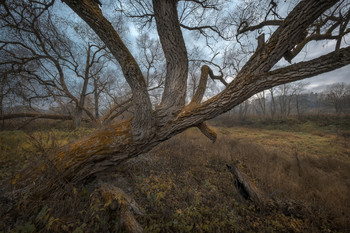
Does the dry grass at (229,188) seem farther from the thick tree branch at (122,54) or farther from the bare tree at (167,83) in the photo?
the thick tree branch at (122,54)

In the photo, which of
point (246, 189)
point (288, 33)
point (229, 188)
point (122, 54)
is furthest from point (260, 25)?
point (229, 188)

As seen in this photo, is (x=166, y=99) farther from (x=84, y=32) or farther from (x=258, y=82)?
(x=84, y=32)

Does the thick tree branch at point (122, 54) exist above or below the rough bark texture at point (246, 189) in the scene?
above

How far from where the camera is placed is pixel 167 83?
98.6 inches

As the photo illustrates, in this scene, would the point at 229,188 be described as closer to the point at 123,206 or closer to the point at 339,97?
the point at 123,206

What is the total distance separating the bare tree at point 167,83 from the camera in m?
1.77

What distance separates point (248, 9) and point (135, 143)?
15.9ft

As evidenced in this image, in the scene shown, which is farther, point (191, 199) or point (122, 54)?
point (191, 199)

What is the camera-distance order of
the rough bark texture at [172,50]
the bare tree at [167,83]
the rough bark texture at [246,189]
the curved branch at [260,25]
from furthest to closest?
the curved branch at [260,25]
the rough bark texture at [246,189]
the rough bark texture at [172,50]
the bare tree at [167,83]

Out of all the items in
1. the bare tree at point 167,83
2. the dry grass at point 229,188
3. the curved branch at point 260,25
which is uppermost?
the curved branch at point 260,25

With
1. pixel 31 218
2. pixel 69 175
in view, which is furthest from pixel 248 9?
pixel 31 218

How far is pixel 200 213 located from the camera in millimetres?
2428

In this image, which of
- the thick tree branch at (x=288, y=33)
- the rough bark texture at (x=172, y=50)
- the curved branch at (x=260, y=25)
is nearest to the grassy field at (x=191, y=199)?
the rough bark texture at (x=172, y=50)

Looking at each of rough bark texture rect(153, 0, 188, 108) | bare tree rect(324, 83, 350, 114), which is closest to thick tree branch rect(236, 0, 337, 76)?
rough bark texture rect(153, 0, 188, 108)
